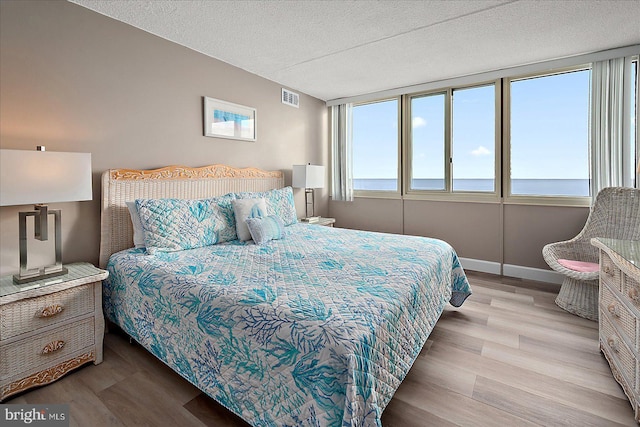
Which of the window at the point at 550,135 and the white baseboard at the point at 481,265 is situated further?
the white baseboard at the point at 481,265

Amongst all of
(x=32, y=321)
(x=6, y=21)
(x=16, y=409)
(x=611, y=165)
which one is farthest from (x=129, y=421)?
(x=611, y=165)

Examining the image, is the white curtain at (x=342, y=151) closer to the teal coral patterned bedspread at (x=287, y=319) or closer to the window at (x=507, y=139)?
the window at (x=507, y=139)

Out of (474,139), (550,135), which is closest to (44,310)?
(474,139)

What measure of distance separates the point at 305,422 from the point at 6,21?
9.34ft

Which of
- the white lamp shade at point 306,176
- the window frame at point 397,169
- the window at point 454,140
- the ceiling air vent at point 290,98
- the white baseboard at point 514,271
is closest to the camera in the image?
the white baseboard at point 514,271

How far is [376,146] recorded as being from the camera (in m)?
4.75

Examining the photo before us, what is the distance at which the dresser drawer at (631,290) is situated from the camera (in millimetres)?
1537

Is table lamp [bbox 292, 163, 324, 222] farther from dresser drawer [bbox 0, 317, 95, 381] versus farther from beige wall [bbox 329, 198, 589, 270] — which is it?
dresser drawer [bbox 0, 317, 95, 381]

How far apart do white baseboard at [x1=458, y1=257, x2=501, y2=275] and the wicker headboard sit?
118 inches

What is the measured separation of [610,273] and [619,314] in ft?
0.90

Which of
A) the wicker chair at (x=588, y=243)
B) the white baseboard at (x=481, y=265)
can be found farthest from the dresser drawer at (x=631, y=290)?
the white baseboard at (x=481, y=265)

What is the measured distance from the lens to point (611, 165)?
3113 millimetres

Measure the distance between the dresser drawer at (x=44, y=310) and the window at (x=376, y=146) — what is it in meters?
3.73

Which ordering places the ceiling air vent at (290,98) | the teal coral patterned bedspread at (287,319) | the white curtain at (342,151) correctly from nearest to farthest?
the teal coral patterned bedspread at (287,319) → the ceiling air vent at (290,98) → the white curtain at (342,151)
